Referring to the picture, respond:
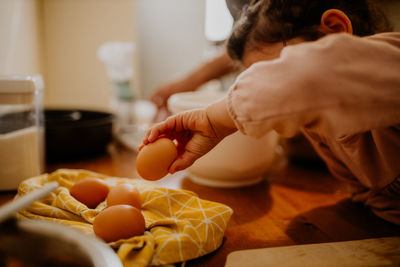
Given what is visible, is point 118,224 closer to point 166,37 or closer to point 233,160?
point 233,160

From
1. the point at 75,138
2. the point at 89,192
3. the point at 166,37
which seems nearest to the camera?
the point at 89,192

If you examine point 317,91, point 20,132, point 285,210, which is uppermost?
point 317,91

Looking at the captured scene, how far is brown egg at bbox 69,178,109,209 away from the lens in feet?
1.99

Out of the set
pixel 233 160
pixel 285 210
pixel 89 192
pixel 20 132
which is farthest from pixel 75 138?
pixel 285 210

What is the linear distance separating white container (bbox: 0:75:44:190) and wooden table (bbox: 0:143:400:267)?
55 millimetres

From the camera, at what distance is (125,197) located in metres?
0.57

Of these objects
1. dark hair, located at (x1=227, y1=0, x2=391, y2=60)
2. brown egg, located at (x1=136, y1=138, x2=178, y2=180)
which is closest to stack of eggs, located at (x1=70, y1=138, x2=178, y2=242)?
brown egg, located at (x1=136, y1=138, x2=178, y2=180)

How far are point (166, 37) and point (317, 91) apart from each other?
7.13ft

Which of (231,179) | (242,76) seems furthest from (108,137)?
(242,76)

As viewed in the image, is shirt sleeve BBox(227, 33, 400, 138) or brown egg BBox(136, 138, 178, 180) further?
brown egg BBox(136, 138, 178, 180)

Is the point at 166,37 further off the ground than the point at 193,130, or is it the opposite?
the point at 166,37

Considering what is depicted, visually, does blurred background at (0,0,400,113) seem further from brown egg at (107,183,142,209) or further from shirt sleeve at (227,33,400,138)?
brown egg at (107,183,142,209)

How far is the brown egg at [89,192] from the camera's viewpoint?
0.61 metres

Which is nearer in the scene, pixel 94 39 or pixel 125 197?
pixel 125 197
